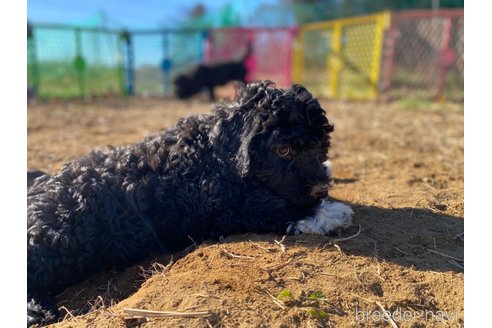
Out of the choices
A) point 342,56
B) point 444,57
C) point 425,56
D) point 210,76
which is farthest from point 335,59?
point 210,76

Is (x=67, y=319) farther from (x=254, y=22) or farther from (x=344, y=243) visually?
(x=254, y=22)

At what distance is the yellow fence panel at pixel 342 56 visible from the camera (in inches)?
681

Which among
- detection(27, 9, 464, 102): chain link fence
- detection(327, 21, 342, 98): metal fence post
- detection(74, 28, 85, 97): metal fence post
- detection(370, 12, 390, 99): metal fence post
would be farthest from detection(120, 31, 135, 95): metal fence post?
detection(370, 12, 390, 99): metal fence post

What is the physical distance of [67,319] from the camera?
2.99 m

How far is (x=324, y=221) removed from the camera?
3.52 metres

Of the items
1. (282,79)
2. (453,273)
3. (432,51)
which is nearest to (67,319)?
(453,273)

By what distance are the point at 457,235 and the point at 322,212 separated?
1102mm

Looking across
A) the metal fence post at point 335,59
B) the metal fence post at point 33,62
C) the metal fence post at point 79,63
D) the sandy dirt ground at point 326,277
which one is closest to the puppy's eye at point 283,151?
the sandy dirt ground at point 326,277

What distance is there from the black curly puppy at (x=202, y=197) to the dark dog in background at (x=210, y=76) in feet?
47.4

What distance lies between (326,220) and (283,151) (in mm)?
644

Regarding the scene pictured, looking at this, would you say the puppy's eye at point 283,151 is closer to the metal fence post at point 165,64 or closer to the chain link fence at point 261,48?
the chain link fence at point 261,48

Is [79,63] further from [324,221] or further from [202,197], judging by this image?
[324,221]

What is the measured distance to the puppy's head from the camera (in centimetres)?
345

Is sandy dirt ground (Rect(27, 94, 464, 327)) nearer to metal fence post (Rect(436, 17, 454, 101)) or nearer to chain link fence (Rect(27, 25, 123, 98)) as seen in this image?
metal fence post (Rect(436, 17, 454, 101))
